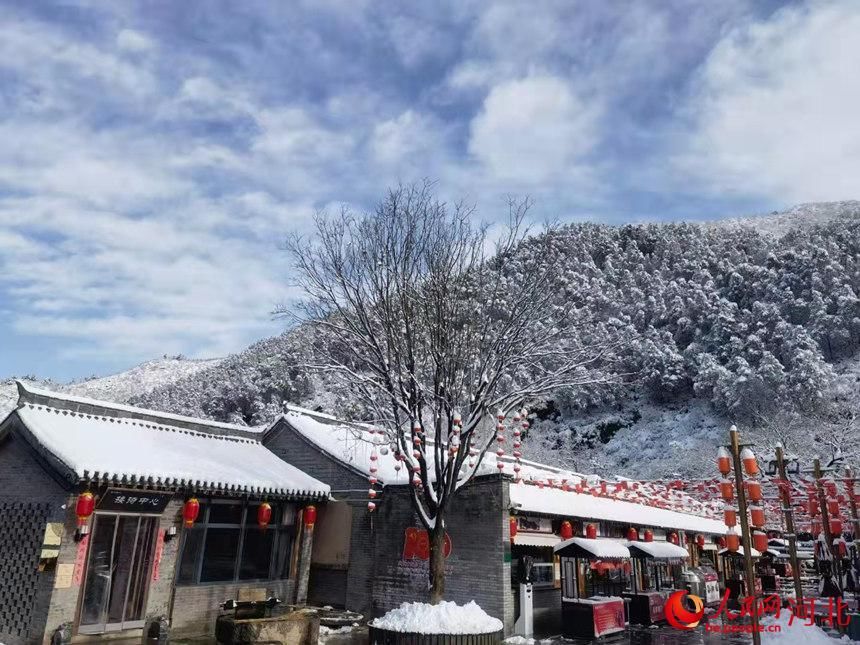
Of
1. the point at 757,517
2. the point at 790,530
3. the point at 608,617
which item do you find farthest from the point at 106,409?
the point at 790,530

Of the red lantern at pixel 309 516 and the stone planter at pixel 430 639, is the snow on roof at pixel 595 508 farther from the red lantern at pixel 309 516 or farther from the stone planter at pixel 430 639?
the red lantern at pixel 309 516

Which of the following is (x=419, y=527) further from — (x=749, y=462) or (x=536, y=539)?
(x=749, y=462)

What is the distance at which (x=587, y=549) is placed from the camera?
15672mm

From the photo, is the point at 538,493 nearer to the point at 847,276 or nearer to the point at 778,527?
the point at 778,527

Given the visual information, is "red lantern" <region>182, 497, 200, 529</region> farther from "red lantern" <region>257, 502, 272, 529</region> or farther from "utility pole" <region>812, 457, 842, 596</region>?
"utility pole" <region>812, 457, 842, 596</region>

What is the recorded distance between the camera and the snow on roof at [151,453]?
12633mm

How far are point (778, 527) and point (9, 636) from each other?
44518mm

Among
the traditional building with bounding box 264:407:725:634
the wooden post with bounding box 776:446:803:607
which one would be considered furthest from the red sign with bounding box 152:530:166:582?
the wooden post with bounding box 776:446:803:607

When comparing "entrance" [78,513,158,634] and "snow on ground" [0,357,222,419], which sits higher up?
"snow on ground" [0,357,222,419]

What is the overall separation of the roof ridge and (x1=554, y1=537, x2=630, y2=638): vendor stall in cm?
1076

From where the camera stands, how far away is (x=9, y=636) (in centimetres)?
1217

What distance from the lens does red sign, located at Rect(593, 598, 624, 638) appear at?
15279 millimetres
